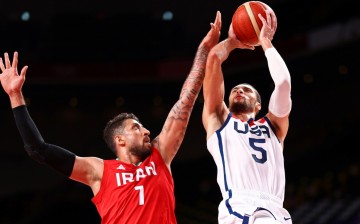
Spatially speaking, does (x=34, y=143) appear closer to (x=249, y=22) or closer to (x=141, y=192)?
(x=141, y=192)

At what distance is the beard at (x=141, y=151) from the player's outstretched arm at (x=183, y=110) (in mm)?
113

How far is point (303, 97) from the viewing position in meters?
16.7

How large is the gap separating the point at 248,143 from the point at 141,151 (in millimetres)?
776

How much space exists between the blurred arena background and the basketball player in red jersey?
8.54 meters

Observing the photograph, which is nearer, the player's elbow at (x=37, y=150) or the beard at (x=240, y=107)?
the player's elbow at (x=37, y=150)

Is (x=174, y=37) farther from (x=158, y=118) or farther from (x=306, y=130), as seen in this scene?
(x=306, y=130)

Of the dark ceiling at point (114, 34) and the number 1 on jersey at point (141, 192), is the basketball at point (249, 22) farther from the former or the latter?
the dark ceiling at point (114, 34)

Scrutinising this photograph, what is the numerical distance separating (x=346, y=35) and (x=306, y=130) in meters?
3.28

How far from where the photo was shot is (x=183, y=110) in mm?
4488

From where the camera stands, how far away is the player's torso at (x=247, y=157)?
3977 mm

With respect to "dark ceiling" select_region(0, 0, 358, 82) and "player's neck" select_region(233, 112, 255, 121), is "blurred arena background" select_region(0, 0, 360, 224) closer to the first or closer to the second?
"dark ceiling" select_region(0, 0, 358, 82)

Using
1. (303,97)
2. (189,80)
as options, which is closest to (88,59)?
(303,97)

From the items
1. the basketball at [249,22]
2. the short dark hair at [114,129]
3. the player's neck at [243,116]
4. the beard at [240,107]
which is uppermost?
the basketball at [249,22]

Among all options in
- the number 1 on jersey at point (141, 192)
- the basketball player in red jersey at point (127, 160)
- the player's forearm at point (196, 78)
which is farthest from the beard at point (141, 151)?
the player's forearm at point (196, 78)
